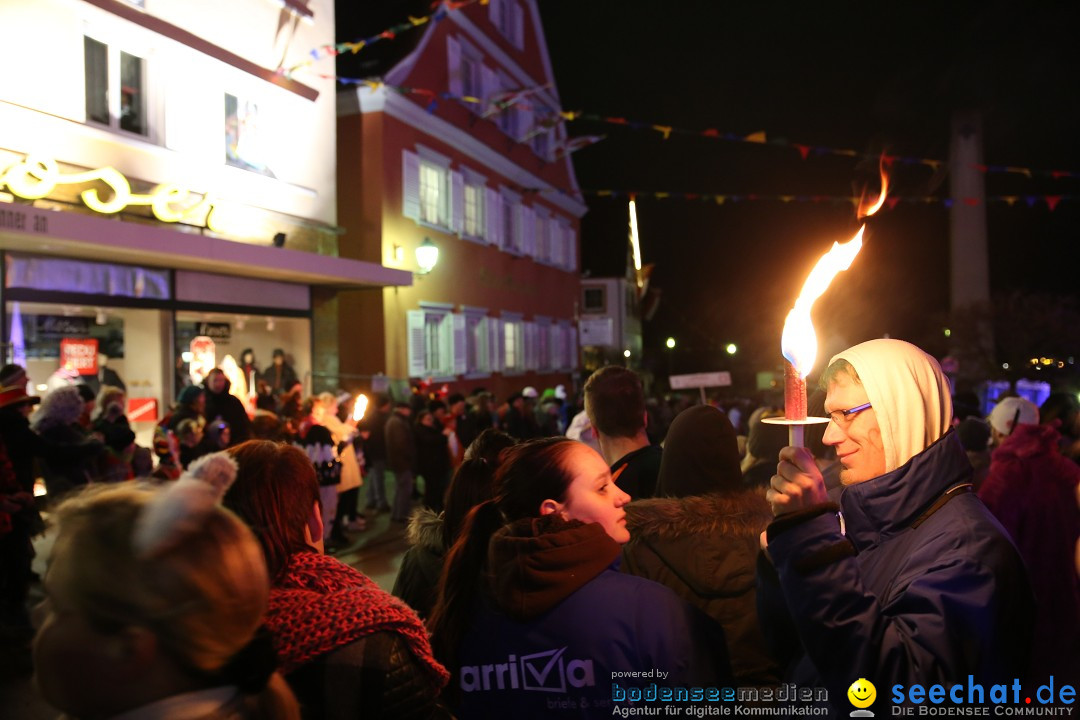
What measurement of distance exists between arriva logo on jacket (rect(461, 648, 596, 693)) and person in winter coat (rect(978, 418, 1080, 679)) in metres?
2.98

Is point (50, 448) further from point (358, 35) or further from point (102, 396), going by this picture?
point (358, 35)

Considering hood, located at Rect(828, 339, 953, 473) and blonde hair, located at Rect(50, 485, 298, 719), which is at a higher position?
hood, located at Rect(828, 339, 953, 473)

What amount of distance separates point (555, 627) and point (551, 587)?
0.11m

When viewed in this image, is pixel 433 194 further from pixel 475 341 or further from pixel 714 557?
pixel 714 557

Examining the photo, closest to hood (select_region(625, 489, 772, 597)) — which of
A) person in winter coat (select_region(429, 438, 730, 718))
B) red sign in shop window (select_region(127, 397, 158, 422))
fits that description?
person in winter coat (select_region(429, 438, 730, 718))

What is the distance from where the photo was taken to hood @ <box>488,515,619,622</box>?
2.07 metres

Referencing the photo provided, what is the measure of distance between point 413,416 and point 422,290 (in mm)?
6717

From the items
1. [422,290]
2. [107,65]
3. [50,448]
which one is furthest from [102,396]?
[422,290]

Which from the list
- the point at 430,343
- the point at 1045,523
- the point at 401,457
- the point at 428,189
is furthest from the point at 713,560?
the point at 428,189

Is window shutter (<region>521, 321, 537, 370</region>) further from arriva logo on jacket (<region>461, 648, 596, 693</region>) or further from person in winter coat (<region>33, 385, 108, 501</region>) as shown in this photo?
arriva logo on jacket (<region>461, 648, 596, 693</region>)

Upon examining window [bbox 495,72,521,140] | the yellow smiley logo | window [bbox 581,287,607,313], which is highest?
window [bbox 495,72,521,140]

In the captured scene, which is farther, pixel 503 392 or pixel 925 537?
pixel 503 392

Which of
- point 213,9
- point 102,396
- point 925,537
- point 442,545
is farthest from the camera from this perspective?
point 213,9

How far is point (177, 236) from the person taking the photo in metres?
10.5
